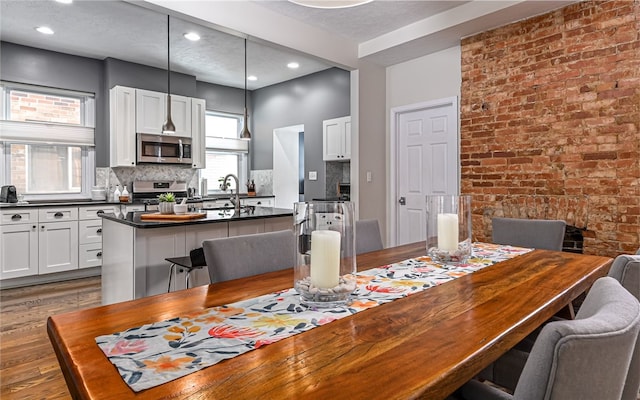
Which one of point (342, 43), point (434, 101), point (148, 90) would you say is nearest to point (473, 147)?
point (434, 101)

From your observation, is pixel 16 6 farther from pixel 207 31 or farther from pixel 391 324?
pixel 391 324

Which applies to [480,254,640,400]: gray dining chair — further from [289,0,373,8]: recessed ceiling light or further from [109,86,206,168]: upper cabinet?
[109,86,206,168]: upper cabinet

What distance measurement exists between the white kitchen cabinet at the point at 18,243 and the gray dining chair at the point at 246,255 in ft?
12.1

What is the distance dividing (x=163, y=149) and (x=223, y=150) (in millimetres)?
1335

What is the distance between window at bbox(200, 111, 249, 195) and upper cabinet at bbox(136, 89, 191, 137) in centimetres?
78

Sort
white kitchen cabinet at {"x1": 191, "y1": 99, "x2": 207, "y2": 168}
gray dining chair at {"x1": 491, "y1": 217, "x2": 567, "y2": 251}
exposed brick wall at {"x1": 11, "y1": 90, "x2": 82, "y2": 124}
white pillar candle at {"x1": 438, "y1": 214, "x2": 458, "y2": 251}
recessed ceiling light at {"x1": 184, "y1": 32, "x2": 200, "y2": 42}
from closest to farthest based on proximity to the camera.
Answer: white pillar candle at {"x1": 438, "y1": 214, "x2": 458, "y2": 251} < gray dining chair at {"x1": 491, "y1": 217, "x2": 567, "y2": 251} < recessed ceiling light at {"x1": 184, "y1": 32, "x2": 200, "y2": 42} < exposed brick wall at {"x1": 11, "y1": 90, "x2": 82, "y2": 124} < white kitchen cabinet at {"x1": 191, "y1": 99, "x2": 207, "y2": 168}

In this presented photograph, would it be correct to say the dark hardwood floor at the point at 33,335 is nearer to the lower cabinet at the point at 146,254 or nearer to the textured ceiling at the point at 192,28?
the lower cabinet at the point at 146,254

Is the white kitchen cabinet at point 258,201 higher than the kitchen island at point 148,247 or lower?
higher

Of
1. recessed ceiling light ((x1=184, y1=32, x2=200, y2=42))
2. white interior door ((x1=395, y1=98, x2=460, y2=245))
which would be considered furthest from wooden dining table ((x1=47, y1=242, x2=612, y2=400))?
recessed ceiling light ((x1=184, y1=32, x2=200, y2=42))

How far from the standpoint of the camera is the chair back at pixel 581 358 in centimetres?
55

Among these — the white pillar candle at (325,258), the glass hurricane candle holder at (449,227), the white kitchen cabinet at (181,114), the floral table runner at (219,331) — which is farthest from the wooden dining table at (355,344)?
the white kitchen cabinet at (181,114)

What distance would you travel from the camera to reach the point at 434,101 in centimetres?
419

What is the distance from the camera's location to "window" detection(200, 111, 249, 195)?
6.42 m

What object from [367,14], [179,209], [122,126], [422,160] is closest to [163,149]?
[122,126]
